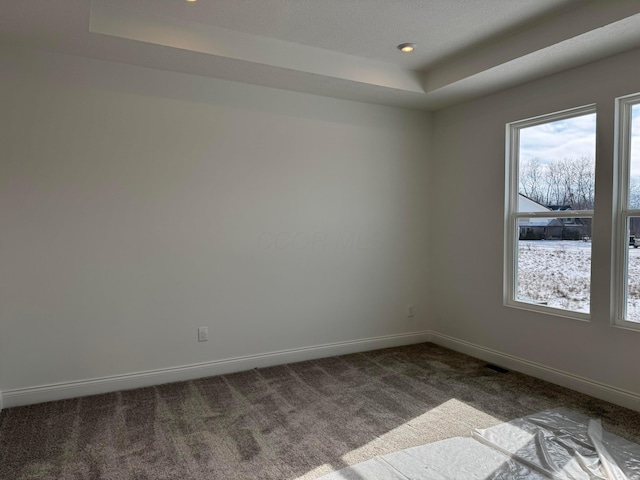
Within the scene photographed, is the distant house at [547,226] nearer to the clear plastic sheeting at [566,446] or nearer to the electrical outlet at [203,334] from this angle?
the clear plastic sheeting at [566,446]

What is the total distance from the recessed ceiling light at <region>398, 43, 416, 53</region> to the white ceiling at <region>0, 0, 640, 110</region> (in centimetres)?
5

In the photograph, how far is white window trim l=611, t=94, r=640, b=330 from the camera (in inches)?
128

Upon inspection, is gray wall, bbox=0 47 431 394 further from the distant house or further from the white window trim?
the white window trim

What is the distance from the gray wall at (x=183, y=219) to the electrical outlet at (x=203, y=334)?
4cm

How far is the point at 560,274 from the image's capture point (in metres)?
3.76

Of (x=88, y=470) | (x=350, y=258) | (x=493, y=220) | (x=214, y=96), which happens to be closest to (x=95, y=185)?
(x=214, y=96)

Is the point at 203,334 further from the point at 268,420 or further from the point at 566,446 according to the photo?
the point at 566,446

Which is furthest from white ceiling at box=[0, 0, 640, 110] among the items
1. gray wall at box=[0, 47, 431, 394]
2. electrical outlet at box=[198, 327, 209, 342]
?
electrical outlet at box=[198, 327, 209, 342]

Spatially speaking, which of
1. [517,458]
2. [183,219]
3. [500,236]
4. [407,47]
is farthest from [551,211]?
[183,219]

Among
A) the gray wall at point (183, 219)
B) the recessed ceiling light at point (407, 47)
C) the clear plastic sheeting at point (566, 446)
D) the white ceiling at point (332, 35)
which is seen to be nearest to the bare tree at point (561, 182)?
the white ceiling at point (332, 35)

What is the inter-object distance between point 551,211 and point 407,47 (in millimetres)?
1876

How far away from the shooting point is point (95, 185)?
3422 millimetres

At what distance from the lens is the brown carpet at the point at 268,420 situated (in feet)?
8.09

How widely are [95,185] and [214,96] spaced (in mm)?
1229
